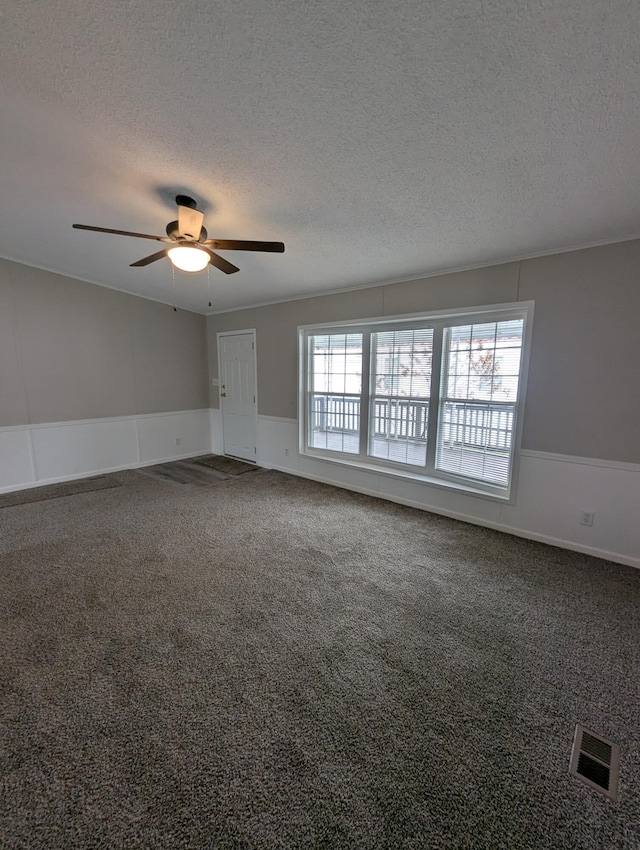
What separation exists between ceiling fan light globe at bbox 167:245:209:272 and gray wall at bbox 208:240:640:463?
223cm

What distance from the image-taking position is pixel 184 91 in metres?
1.53

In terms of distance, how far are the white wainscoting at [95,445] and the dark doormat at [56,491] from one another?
0.15 metres

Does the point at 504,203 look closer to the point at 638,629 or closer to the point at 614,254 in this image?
the point at 614,254

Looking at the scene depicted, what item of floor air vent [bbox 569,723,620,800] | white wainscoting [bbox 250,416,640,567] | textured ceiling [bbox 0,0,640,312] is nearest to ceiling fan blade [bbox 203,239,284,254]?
textured ceiling [bbox 0,0,640,312]

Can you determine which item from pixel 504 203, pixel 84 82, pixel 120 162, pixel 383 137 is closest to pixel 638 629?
pixel 504 203

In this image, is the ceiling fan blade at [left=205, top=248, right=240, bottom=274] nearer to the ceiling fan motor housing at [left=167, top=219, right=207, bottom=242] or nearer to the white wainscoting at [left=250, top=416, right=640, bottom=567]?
the ceiling fan motor housing at [left=167, top=219, right=207, bottom=242]

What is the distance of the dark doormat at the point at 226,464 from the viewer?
5.12m

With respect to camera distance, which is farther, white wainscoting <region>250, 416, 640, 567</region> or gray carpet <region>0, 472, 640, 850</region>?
white wainscoting <region>250, 416, 640, 567</region>

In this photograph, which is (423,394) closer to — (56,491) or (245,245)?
(245,245)

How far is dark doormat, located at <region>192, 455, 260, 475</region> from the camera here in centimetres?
512

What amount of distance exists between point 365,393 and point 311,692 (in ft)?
10.0

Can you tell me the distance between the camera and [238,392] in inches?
218

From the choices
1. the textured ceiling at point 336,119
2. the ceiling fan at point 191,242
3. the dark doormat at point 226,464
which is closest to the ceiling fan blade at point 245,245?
the ceiling fan at point 191,242

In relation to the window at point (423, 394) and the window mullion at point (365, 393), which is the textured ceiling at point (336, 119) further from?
the window mullion at point (365, 393)
